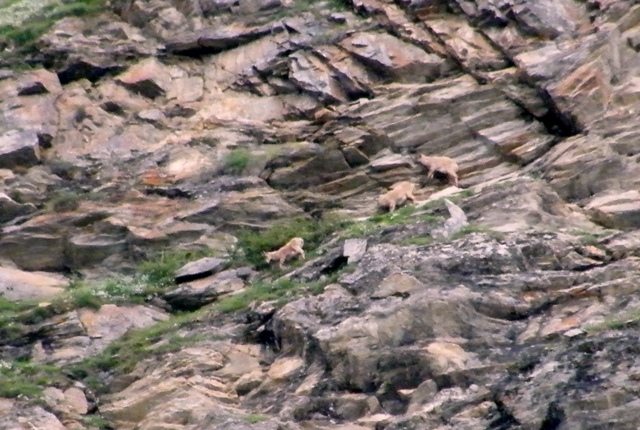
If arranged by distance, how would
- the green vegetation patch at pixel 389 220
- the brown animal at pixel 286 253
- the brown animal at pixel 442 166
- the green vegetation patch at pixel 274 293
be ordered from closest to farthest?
1. the green vegetation patch at pixel 274 293
2. the green vegetation patch at pixel 389 220
3. the brown animal at pixel 286 253
4. the brown animal at pixel 442 166

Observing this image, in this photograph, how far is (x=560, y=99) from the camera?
21.4 metres

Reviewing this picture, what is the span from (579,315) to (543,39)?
9.32 metres

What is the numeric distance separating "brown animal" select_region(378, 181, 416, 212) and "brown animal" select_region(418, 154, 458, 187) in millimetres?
625

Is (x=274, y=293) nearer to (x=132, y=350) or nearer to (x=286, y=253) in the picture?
(x=286, y=253)

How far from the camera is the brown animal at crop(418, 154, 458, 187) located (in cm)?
2123

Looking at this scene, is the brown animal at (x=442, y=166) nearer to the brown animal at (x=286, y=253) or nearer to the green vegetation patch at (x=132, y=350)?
the brown animal at (x=286, y=253)

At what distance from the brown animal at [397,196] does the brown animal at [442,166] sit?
0.63 metres

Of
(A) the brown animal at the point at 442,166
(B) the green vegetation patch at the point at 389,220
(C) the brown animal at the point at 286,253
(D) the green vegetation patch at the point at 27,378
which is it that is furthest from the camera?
(A) the brown animal at the point at 442,166

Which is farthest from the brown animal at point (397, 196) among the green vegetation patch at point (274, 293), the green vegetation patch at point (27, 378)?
the green vegetation patch at point (27, 378)

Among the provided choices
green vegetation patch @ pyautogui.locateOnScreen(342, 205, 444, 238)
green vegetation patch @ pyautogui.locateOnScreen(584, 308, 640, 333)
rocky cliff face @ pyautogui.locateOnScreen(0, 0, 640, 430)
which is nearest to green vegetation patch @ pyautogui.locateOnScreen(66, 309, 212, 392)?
rocky cliff face @ pyautogui.locateOnScreen(0, 0, 640, 430)

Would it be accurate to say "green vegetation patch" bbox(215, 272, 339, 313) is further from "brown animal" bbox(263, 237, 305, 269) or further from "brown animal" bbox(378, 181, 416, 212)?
"brown animal" bbox(378, 181, 416, 212)

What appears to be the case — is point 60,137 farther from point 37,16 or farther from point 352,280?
point 352,280

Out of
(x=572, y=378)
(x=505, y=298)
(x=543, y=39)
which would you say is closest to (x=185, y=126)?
(x=543, y=39)

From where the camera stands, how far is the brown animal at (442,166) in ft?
69.7
